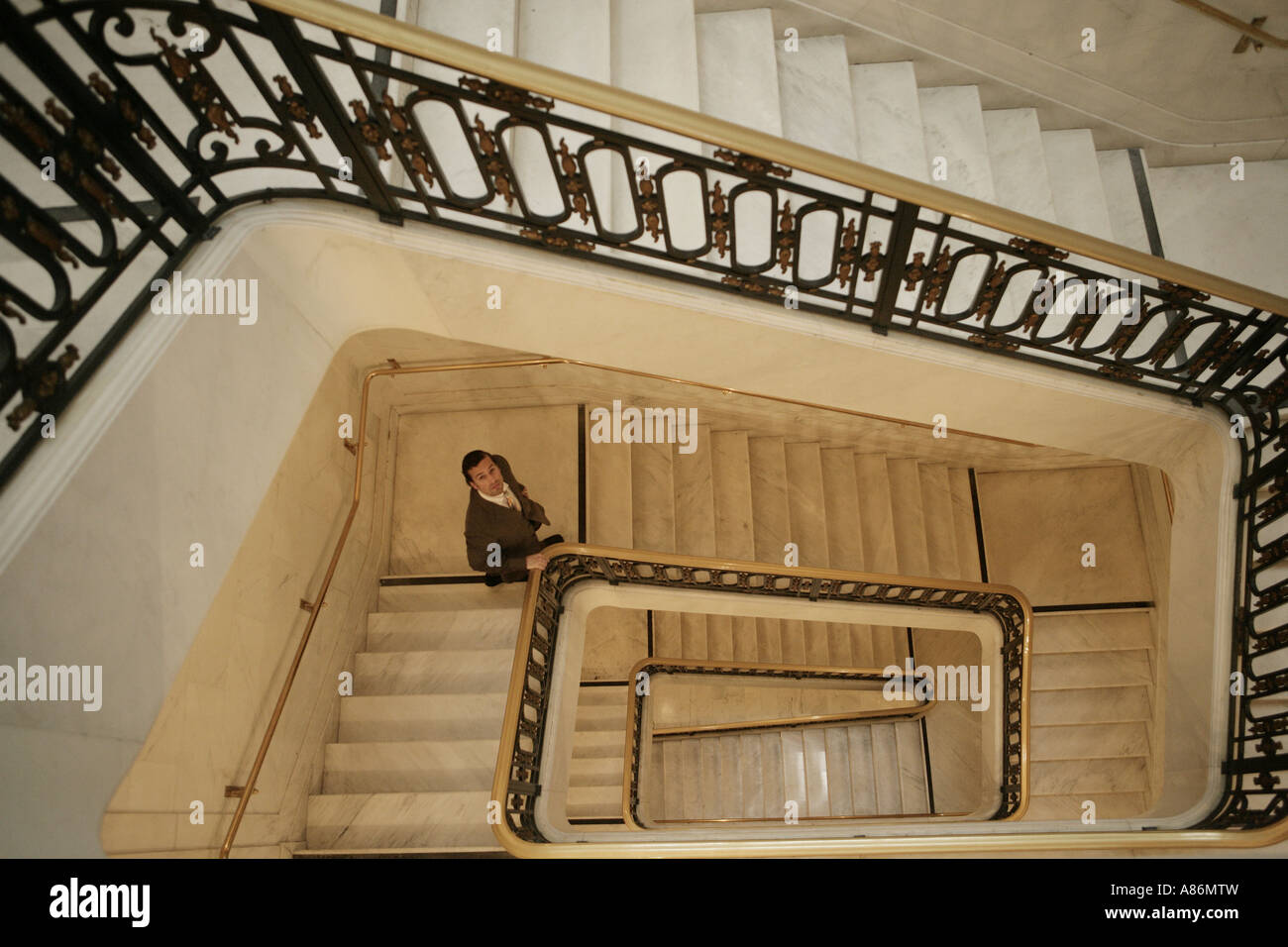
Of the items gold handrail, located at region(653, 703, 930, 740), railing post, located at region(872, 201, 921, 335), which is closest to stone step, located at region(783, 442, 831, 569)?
gold handrail, located at region(653, 703, 930, 740)

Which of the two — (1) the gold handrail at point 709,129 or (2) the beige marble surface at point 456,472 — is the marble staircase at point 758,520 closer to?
(2) the beige marble surface at point 456,472

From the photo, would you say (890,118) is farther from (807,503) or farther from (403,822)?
(403,822)

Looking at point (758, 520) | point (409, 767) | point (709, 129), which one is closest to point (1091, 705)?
point (758, 520)

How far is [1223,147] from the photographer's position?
5270 mm

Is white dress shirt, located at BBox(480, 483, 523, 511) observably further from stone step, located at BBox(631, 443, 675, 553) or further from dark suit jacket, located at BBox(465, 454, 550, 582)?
stone step, located at BBox(631, 443, 675, 553)

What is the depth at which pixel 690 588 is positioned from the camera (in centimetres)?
591

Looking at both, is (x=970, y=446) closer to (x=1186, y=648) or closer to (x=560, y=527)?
(x=1186, y=648)

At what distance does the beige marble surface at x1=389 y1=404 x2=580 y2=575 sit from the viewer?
627 cm

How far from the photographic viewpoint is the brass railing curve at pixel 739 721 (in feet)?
20.9

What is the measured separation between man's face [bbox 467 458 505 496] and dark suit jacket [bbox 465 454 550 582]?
85 millimetres

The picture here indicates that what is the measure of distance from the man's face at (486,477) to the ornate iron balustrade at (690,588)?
1.84 ft

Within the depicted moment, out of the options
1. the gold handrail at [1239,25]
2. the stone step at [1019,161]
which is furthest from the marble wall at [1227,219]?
the stone step at [1019,161]
